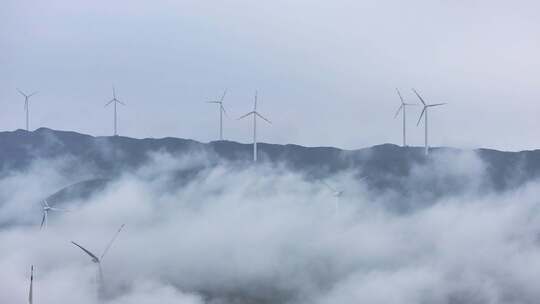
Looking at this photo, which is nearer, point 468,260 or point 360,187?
point 360,187

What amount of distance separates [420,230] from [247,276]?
167 ft

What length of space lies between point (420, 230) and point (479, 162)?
25.6 m

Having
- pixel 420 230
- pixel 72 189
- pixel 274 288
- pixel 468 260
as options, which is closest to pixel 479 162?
pixel 420 230

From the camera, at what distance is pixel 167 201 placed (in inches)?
6693

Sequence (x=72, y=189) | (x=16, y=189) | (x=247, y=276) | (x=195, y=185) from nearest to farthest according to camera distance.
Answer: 1. (x=16, y=189)
2. (x=72, y=189)
3. (x=195, y=185)
4. (x=247, y=276)

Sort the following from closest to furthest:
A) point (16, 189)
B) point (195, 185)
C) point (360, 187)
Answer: point (16, 189)
point (195, 185)
point (360, 187)

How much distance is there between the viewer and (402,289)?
198 meters

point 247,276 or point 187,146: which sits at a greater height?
point 187,146

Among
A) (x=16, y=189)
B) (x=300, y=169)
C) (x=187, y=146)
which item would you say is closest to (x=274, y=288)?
(x=300, y=169)

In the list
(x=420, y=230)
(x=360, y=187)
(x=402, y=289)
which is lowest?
(x=402, y=289)

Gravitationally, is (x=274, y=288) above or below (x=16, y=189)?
below

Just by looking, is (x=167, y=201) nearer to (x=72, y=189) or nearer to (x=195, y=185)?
(x=195, y=185)

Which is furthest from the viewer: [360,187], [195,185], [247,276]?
[247,276]

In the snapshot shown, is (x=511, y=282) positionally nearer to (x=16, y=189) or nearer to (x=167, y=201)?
(x=167, y=201)
